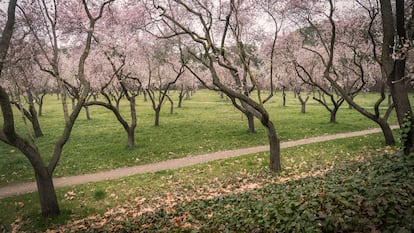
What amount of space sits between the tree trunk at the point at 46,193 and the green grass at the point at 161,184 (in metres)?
0.31

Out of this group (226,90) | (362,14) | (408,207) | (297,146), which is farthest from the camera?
(362,14)

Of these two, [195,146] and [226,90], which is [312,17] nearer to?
[226,90]

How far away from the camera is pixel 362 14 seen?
20625mm

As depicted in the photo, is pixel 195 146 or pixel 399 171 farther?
pixel 195 146

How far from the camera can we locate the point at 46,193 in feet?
34.6

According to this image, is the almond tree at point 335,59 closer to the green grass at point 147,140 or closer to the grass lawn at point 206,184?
the grass lawn at point 206,184

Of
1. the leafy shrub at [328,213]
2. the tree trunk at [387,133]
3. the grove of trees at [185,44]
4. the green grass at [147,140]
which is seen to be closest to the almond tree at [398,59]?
the grove of trees at [185,44]

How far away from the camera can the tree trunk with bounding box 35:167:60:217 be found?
412 inches

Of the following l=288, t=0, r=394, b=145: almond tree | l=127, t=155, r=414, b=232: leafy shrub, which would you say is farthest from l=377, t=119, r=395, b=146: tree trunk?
l=127, t=155, r=414, b=232: leafy shrub

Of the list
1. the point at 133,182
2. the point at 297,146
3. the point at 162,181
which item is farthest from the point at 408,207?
the point at 297,146

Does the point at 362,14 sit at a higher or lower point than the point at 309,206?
higher

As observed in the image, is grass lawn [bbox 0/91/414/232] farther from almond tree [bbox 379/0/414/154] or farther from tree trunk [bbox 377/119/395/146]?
almond tree [bbox 379/0/414/154]

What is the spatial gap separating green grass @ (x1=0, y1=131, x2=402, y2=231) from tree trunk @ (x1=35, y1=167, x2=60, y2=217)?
315mm

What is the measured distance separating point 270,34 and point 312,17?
20.6 feet
